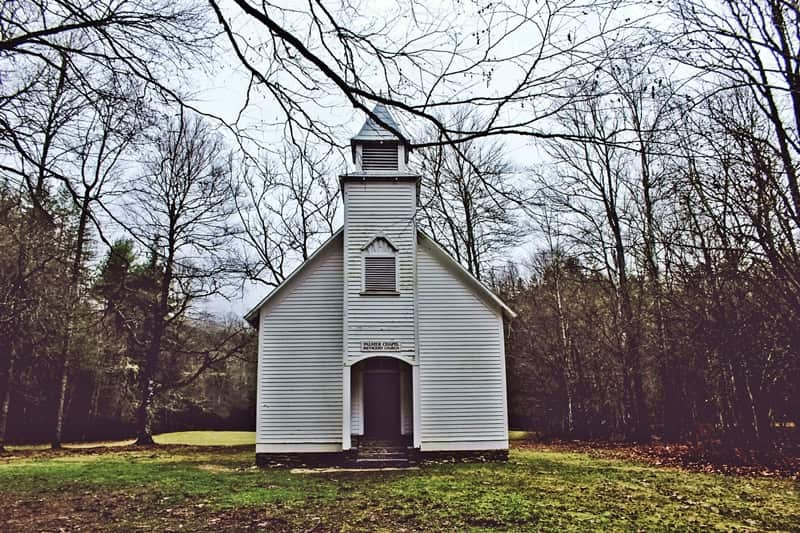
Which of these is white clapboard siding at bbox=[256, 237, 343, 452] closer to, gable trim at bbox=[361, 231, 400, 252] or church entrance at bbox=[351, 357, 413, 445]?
church entrance at bbox=[351, 357, 413, 445]

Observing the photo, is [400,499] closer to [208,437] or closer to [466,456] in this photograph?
[466,456]

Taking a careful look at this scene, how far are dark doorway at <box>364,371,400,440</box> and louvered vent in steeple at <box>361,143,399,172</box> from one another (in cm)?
633

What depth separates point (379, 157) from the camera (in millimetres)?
17391

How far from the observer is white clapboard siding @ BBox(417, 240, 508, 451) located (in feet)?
52.0

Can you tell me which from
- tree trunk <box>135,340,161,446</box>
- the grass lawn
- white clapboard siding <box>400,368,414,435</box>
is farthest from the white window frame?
tree trunk <box>135,340,161,446</box>

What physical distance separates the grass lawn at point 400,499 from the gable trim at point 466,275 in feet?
14.9

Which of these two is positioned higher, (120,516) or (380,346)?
(380,346)

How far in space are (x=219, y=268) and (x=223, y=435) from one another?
13.9 m

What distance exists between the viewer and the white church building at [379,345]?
15719mm

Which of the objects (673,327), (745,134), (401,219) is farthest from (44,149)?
(673,327)

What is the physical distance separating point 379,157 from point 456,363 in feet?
22.2

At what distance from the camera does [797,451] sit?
14.9m

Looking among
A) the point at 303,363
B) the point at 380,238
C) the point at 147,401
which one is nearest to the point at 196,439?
the point at 147,401

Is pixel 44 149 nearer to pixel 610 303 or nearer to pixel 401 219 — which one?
pixel 401 219
